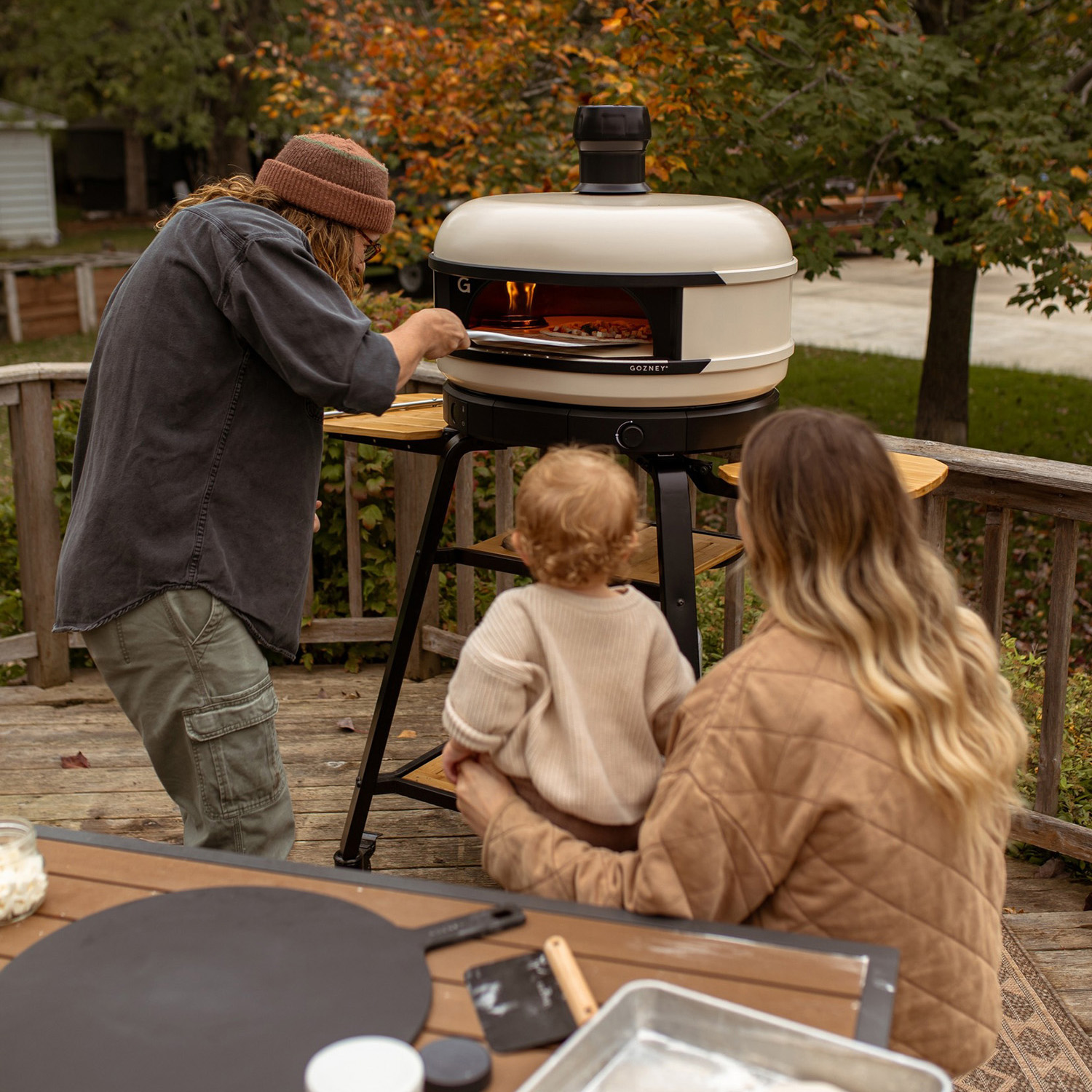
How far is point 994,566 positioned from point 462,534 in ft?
5.40

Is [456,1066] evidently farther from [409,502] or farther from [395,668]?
[409,502]

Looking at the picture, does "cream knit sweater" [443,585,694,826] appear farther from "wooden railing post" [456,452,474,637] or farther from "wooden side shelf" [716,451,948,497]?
"wooden railing post" [456,452,474,637]

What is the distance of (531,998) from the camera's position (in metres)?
1.37

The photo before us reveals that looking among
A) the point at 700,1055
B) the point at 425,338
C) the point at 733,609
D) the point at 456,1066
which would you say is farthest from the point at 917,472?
the point at 456,1066

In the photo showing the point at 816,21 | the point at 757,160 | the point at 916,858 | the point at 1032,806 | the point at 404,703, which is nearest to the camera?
the point at 916,858

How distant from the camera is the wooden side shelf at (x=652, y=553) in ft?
9.18

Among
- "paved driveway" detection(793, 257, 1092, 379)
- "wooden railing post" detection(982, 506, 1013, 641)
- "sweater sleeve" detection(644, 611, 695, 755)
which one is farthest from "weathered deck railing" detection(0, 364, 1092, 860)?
"paved driveway" detection(793, 257, 1092, 379)

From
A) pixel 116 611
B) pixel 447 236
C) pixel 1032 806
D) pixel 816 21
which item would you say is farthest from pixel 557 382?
pixel 816 21

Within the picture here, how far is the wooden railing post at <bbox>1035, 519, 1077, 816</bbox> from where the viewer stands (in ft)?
9.60

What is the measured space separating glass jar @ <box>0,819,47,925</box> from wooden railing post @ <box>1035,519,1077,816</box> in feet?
7.40

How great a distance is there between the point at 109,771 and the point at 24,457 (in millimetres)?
1026

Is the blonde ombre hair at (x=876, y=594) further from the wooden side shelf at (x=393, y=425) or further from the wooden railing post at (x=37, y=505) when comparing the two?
the wooden railing post at (x=37, y=505)

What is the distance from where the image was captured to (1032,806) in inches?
126

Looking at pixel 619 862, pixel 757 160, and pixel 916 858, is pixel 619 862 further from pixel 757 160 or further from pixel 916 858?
pixel 757 160
